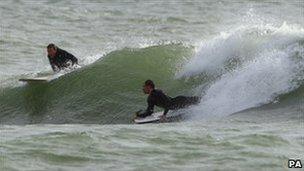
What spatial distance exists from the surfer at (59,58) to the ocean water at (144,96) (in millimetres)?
353

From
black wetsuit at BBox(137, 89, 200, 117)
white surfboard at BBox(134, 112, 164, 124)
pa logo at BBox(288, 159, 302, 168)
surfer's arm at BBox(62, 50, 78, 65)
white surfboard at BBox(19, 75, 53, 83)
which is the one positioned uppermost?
surfer's arm at BBox(62, 50, 78, 65)

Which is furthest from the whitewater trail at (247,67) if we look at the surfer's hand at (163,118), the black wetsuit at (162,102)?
the surfer's hand at (163,118)

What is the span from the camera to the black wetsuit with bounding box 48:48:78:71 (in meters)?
18.0

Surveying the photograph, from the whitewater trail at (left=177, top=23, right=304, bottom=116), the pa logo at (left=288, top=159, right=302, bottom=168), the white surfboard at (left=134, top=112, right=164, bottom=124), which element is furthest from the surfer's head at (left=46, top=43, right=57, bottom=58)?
the pa logo at (left=288, top=159, right=302, bottom=168)

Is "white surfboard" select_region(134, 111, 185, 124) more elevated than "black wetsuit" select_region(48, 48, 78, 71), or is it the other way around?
"black wetsuit" select_region(48, 48, 78, 71)

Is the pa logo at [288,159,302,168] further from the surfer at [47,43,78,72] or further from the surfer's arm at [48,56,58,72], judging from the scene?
the surfer's arm at [48,56,58,72]

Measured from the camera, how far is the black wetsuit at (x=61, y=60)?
18047mm

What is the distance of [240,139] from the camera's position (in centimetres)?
1079

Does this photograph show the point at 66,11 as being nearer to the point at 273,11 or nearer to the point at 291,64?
the point at 273,11

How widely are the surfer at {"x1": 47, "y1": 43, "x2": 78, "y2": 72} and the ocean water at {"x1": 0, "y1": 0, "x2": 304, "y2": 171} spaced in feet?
1.16

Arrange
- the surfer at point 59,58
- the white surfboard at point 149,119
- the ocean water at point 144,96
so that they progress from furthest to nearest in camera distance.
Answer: the surfer at point 59,58 → the white surfboard at point 149,119 → the ocean water at point 144,96

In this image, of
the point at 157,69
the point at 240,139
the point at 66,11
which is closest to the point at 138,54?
the point at 157,69

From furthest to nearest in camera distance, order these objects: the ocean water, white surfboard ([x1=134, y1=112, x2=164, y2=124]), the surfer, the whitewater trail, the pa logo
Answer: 1. the surfer
2. the whitewater trail
3. white surfboard ([x1=134, y1=112, x2=164, y2=124])
4. the ocean water
5. the pa logo

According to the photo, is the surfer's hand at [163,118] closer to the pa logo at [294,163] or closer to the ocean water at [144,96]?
the ocean water at [144,96]
